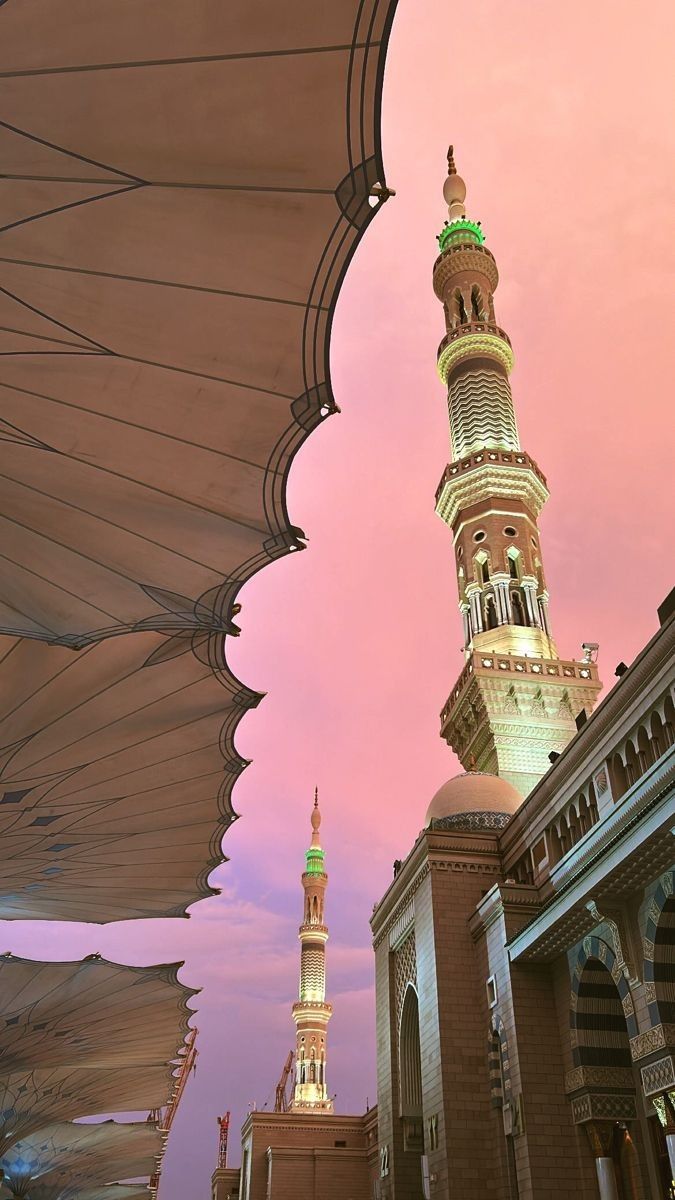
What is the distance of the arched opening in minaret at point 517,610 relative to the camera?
27875 mm

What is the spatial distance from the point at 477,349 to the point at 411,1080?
80.4 feet

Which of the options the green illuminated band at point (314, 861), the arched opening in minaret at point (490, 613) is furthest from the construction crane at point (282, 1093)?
the arched opening in minaret at point (490, 613)

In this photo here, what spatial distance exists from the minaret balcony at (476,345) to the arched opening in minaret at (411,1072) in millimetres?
23083

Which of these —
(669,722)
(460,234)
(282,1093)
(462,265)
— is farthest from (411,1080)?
(282,1093)

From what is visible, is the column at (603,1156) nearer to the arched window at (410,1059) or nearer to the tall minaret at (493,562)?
the arched window at (410,1059)

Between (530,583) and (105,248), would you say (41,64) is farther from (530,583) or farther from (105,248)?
(530,583)

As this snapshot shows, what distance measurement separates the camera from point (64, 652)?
11.9 m

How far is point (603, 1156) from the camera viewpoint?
1266 cm

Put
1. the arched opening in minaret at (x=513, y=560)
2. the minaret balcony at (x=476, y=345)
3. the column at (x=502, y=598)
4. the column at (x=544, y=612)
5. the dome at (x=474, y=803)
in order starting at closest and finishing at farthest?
the dome at (x=474, y=803)
the column at (x=502, y=598)
the column at (x=544, y=612)
the arched opening in minaret at (x=513, y=560)
the minaret balcony at (x=476, y=345)

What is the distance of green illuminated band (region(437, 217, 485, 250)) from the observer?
39281 millimetres

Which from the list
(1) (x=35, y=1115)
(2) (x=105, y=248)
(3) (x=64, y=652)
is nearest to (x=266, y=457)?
(2) (x=105, y=248)

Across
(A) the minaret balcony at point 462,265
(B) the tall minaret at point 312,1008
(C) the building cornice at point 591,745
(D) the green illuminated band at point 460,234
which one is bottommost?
(C) the building cornice at point 591,745

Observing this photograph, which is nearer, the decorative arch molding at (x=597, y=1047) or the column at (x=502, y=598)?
the decorative arch molding at (x=597, y=1047)

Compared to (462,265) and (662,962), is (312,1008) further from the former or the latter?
(662,962)
